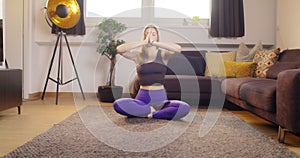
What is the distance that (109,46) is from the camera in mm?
4496

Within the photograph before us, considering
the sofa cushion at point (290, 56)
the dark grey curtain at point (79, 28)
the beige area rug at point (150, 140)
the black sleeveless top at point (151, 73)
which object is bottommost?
the beige area rug at point (150, 140)

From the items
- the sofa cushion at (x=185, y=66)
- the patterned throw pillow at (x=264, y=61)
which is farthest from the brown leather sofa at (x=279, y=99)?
the sofa cushion at (x=185, y=66)

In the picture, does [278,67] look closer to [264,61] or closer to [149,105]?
[264,61]

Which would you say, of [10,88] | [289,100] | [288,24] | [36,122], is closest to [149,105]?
[36,122]

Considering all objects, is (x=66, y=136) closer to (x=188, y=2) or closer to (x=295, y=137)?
(x=295, y=137)

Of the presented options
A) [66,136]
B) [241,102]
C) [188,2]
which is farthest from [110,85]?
[66,136]

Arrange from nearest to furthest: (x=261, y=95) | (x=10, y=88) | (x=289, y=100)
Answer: (x=289, y=100) < (x=261, y=95) < (x=10, y=88)

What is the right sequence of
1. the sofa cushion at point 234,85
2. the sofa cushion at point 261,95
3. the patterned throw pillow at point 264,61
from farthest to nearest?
the patterned throw pillow at point 264,61 < the sofa cushion at point 234,85 < the sofa cushion at point 261,95

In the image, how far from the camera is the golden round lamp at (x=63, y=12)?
4.19m

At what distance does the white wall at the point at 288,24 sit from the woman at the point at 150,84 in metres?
2.08

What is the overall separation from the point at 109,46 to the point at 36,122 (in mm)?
1935

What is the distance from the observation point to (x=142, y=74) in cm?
279

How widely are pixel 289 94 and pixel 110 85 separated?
9.81ft

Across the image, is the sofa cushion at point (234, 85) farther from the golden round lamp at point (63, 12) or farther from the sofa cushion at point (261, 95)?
the golden round lamp at point (63, 12)
